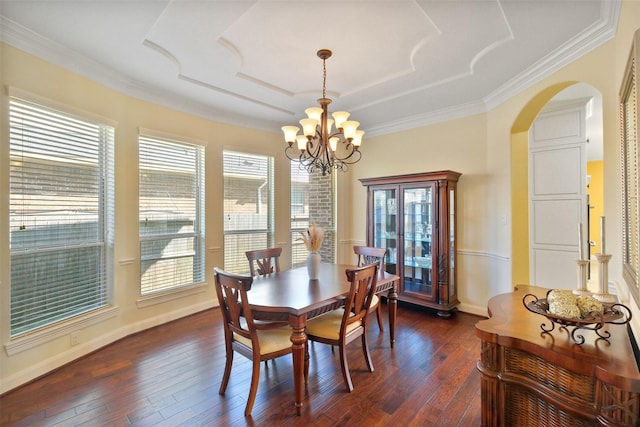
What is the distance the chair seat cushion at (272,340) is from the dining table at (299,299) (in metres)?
0.10

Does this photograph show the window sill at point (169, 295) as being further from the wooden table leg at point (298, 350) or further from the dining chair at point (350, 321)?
the wooden table leg at point (298, 350)

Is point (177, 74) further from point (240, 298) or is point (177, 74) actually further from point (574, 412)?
point (574, 412)

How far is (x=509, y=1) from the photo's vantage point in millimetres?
1974

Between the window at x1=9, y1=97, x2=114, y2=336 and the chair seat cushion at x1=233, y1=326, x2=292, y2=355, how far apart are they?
1717 millimetres

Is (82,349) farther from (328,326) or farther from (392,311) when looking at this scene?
(392,311)

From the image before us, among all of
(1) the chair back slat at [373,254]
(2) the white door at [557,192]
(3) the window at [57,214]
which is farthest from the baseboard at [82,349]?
(2) the white door at [557,192]

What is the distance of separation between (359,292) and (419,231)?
203 cm

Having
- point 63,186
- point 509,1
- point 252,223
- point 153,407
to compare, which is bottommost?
point 153,407

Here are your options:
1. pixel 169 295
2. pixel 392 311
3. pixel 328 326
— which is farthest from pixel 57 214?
pixel 392 311

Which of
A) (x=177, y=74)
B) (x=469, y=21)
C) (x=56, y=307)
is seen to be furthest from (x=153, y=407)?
(x=469, y=21)

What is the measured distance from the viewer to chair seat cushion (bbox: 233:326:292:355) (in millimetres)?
2018

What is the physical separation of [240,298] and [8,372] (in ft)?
6.33

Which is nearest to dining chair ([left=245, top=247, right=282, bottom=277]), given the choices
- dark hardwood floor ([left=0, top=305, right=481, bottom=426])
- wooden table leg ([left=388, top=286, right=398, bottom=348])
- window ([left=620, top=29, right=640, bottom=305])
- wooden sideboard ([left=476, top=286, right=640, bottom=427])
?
dark hardwood floor ([left=0, top=305, right=481, bottom=426])

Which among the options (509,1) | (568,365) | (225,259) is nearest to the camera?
(568,365)
